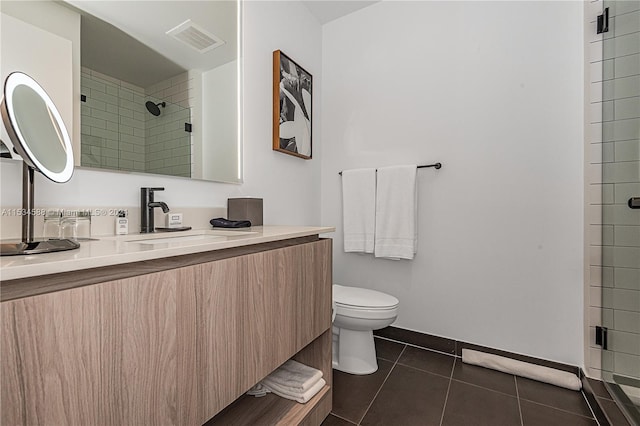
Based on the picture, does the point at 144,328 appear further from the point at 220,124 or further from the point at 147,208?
the point at 220,124

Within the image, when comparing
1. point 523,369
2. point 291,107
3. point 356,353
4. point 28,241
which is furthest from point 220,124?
point 523,369

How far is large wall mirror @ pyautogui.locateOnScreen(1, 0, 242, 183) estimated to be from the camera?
3.40ft

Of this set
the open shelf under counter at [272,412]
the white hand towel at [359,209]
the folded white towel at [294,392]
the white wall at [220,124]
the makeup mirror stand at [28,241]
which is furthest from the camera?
the white hand towel at [359,209]

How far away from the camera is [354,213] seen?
2.12 metres

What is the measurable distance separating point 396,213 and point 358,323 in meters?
0.74

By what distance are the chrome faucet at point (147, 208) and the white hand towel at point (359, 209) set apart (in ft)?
4.20

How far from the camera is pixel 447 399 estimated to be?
142 centimetres

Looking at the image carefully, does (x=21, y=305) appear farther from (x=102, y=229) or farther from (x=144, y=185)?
(x=144, y=185)

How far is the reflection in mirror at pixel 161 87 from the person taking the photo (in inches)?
40.9

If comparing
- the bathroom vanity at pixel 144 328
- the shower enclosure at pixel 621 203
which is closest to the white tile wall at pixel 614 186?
the shower enclosure at pixel 621 203

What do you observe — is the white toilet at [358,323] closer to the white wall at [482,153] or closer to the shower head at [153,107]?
the white wall at [482,153]

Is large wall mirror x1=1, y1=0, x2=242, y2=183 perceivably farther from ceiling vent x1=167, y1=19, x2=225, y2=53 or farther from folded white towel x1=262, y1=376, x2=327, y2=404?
folded white towel x1=262, y1=376, x2=327, y2=404

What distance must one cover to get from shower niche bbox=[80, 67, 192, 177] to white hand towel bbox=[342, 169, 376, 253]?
112 centimetres

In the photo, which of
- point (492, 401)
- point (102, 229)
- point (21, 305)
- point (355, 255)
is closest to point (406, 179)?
point (355, 255)
